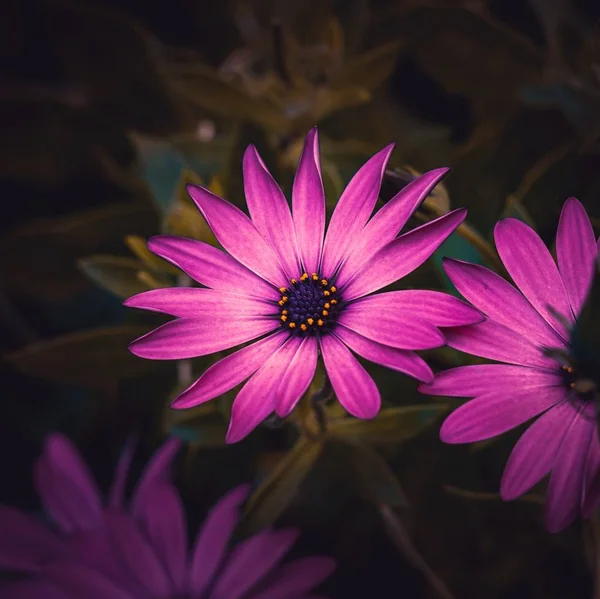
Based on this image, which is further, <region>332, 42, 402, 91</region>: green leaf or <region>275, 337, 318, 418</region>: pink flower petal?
<region>332, 42, 402, 91</region>: green leaf

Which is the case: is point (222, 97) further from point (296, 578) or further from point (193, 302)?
point (296, 578)

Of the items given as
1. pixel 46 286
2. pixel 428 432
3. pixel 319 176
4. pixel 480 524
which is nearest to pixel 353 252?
pixel 319 176

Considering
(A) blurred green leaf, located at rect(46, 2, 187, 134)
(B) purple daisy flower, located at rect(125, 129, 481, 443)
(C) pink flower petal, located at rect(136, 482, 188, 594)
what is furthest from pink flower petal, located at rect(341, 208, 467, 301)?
(A) blurred green leaf, located at rect(46, 2, 187, 134)

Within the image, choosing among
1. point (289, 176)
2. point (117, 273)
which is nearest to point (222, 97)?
point (289, 176)

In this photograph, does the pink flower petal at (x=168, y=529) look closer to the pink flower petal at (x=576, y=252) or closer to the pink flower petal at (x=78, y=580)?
the pink flower petal at (x=78, y=580)

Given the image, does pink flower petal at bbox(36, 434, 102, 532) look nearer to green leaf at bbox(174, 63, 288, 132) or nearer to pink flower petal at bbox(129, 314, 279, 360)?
pink flower petal at bbox(129, 314, 279, 360)

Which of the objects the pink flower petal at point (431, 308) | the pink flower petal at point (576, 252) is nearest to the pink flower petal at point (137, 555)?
the pink flower petal at point (431, 308)

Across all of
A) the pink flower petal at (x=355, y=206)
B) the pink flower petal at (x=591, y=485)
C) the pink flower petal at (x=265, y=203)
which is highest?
the pink flower petal at (x=265, y=203)
